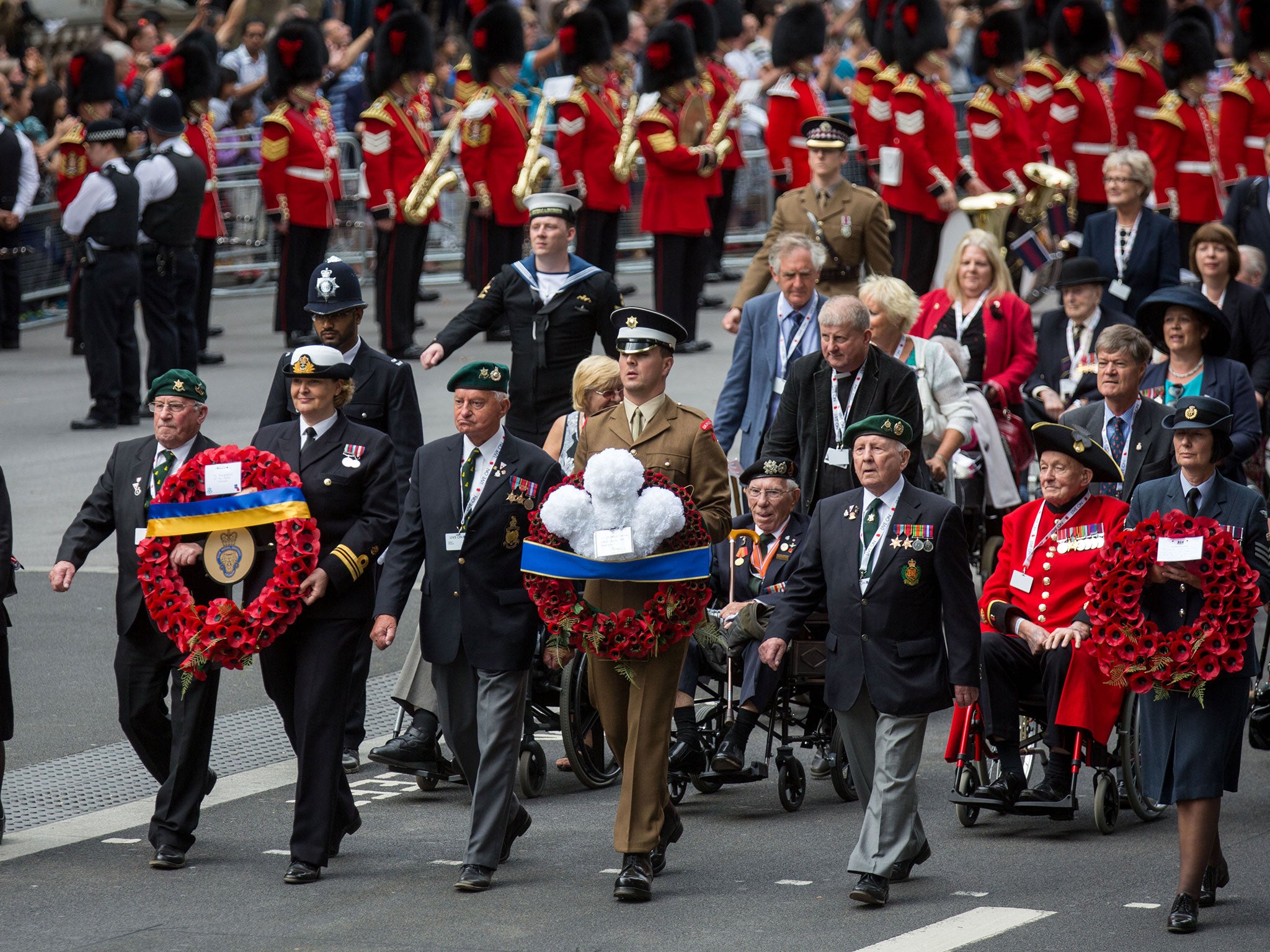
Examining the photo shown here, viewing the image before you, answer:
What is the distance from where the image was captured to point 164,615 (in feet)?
24.3

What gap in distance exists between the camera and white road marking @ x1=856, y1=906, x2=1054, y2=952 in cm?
655

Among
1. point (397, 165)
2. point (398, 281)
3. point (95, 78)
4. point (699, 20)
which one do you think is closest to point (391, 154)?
point (397, 165)

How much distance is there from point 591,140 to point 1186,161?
484 cm

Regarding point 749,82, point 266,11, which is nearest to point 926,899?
point 749,82

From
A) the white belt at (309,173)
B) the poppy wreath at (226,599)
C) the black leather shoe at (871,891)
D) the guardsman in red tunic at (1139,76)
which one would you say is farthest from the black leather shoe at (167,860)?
the guardsman in red tunic at (1139,76)

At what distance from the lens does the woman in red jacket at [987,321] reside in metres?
11.5

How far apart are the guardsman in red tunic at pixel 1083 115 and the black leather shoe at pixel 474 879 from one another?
12.7 m

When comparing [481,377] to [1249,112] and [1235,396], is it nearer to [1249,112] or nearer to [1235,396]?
[1235,396]

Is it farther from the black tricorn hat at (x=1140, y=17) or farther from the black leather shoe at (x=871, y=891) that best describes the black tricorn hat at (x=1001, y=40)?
the black leather shoe at (x=871, y=891)

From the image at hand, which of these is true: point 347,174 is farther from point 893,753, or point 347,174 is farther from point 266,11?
point 893,753

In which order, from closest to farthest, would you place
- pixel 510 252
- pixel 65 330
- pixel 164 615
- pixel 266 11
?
pixel 164 615, pixel 510 252, pixel 65 330, pixel 266 11

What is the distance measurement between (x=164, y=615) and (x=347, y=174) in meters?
13.4

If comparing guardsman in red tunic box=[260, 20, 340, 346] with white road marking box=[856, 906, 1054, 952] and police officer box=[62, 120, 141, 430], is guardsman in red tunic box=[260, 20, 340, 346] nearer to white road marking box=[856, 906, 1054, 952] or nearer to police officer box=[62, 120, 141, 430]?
police officer box=[62, 120, 141, 430]

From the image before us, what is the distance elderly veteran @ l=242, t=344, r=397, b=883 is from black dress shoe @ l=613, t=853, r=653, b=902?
3.50 ft
